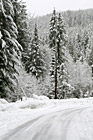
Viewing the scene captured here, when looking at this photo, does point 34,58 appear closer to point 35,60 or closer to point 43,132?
point 35,60

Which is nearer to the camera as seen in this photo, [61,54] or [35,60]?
[61,54]

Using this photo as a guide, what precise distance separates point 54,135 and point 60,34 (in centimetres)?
2575

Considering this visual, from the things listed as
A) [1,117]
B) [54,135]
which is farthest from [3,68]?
[54,135]

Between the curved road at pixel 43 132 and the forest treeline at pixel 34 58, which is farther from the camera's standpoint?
the forest treeline at pixel 34 58

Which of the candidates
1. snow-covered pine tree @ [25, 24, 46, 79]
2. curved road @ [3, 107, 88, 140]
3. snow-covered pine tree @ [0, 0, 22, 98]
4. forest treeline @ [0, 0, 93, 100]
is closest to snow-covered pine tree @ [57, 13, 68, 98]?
forest treeline @ [0, 0, 93, 100]

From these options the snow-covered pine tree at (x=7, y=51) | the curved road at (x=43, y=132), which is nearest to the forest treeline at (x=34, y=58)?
the snow-covered pine tree at (x=7, y=51)

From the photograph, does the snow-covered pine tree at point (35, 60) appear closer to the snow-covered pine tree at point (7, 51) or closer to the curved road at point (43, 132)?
the snow-covered pine tree at point (7, 51)

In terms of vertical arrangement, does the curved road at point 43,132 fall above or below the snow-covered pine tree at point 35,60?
below

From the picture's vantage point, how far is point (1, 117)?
11.5m

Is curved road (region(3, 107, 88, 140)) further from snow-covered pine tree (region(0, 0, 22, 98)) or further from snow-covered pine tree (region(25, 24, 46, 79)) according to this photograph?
snow-covered pine tree (region(25, 24, 46, 79))

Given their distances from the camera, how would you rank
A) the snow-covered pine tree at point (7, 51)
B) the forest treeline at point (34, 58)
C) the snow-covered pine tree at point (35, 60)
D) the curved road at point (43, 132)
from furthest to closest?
the snow-covered pine tree at point (35, 60), the forest treeline at point (34, 58), the snow-covered pine tree at point (7, 51), the curved road at point (43, 132)

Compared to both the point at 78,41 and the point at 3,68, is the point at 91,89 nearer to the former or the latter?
the point at 3,68

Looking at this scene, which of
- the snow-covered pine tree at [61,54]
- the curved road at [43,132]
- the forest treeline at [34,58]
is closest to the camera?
the curved road at [43,132]

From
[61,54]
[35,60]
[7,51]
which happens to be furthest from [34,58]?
[7,51]
